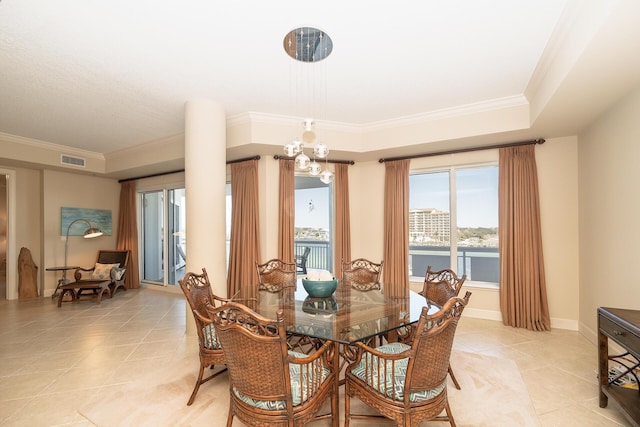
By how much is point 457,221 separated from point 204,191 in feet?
11.9

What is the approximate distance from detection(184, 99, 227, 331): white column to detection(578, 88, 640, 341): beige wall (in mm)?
4090

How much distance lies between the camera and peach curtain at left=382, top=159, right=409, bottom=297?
4.43 meters

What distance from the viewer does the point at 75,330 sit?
145 inches

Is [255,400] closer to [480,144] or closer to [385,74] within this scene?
[385,74]

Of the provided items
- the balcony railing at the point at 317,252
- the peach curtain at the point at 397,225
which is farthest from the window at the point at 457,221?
the balcony railing at the point at 317,252

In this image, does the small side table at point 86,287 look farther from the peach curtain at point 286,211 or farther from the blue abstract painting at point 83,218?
the peach curtain at point 286,211

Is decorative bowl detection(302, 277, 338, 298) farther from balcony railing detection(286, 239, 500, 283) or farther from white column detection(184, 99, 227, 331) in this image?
balcony railing detection(286, 239, 500, 283)

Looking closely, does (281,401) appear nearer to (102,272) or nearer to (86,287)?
(86,287)

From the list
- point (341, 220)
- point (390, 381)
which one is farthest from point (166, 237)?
point (390, 381)

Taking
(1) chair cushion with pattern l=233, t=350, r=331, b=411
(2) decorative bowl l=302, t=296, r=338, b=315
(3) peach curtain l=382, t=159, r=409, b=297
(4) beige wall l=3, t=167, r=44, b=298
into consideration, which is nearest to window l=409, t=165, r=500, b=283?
(3) peach curtain l=382, t=159, r=409, b=297

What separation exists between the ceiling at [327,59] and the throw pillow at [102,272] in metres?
2.85

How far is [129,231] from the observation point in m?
6.33

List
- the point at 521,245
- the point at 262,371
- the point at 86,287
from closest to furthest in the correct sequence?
the point at 262,371 → the point at 521,245 → the point at 86,287

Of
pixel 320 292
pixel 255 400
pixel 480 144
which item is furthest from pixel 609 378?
pixel 480 144
